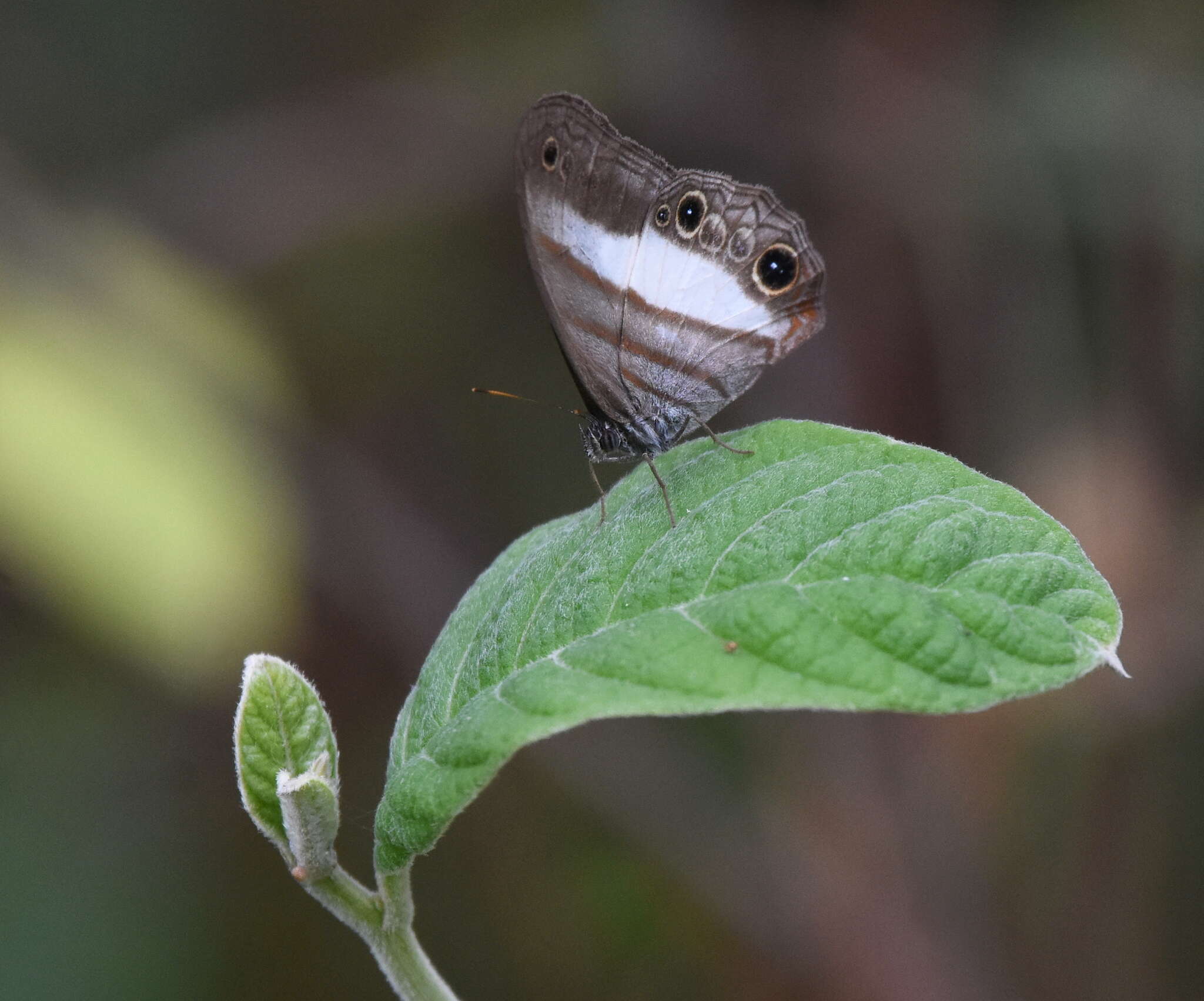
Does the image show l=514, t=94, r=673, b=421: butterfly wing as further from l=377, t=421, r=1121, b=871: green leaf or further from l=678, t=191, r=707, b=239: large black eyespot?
l=377, t=421, r=1121, b=871: green leaf

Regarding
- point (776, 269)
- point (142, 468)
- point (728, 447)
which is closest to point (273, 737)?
point (728, 447)

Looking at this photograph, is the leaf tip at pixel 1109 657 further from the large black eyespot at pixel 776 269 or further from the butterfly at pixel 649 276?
the large black eyespot at pixel 776 269

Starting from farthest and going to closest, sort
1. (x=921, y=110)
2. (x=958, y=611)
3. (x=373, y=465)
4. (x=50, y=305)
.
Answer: (x=373, y=465)
(x=921, y=110)
(x=50, y=305)
(x=958, y=611)

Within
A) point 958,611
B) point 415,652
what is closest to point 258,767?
point 958,611

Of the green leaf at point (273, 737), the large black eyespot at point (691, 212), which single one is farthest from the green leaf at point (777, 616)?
the large black eyespot at point (691, 212)

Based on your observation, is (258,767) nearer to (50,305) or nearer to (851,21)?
(50,305)

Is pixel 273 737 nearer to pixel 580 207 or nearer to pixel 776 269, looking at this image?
pixel 580 207

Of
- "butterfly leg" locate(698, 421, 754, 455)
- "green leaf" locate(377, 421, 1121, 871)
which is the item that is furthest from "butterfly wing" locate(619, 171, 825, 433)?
"green leaf" locate(377, 421, 1121, 871)
